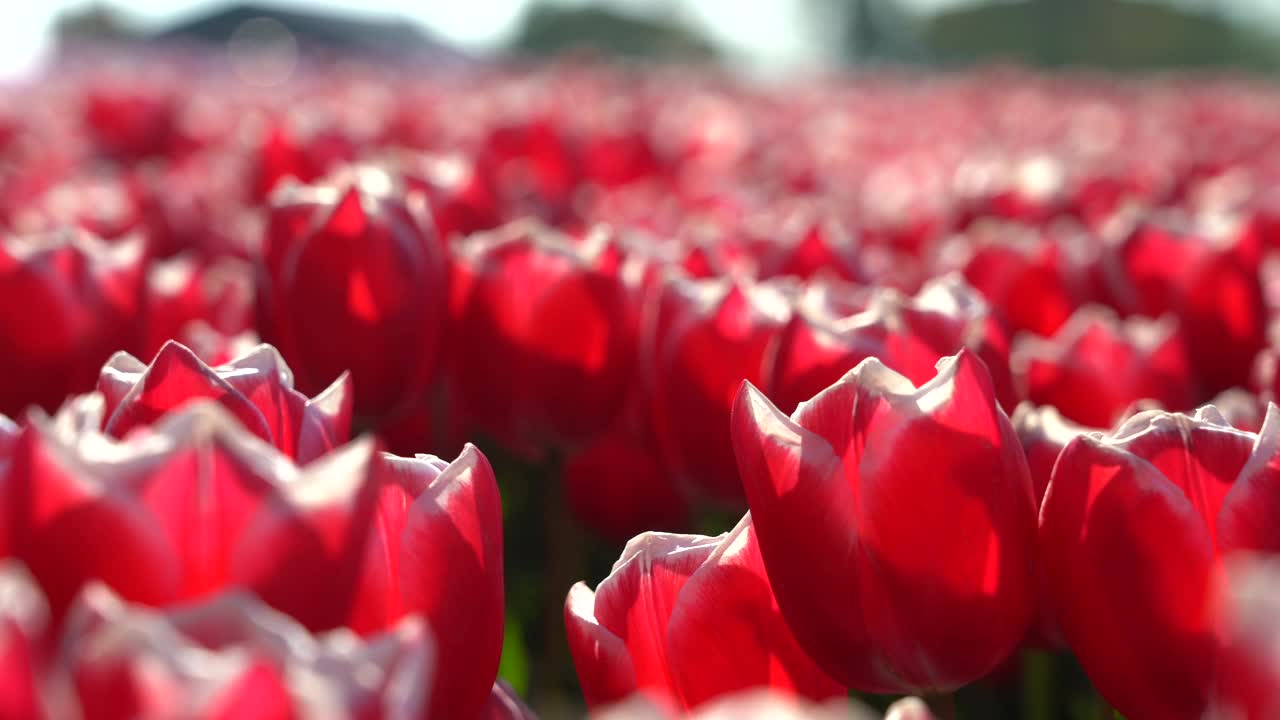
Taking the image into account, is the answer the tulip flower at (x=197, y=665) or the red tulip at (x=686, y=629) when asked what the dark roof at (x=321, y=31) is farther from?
the tulip flower at (x=197, y=665)

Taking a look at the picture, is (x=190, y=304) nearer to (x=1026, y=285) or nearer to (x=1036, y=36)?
(x=1026, y=285)

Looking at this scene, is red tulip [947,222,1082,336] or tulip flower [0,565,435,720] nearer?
tulip flower [0,565,435,720]

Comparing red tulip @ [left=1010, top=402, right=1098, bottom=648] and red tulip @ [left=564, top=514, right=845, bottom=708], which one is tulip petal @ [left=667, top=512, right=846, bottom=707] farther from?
red tulip @ [left=1010, top=402, right=1098, bottom=648]

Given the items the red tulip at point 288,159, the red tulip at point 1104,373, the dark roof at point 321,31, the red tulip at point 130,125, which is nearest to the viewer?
the red tulip at point 1104,373

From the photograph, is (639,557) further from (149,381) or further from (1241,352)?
(1241,352)

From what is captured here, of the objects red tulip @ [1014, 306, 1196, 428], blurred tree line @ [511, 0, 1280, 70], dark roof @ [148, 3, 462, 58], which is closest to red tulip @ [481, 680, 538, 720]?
red tulip @ [1014, 306, 1196, 428]

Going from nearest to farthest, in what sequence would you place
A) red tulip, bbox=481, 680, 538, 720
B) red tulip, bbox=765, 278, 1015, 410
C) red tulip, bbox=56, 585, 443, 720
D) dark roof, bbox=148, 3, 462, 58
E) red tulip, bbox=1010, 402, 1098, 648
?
1. red tulip, bbox=56, 585, 443, 720
2. red tulip, bbox=481, 680, 538, 720
3. red tulip, bbox=1010, 402, 1098, 648
4. red tulip, bbox=765, 278, 1015, 410
5. dark roof, bbox=148, 3, 462, 58

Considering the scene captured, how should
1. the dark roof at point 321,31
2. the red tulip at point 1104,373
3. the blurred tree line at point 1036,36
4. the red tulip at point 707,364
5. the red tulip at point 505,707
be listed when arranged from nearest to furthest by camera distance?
the red tulip at point 505,707
the red tulip at point 707,364
the red tulip at point 1104,373
the dark roof at point 321,31
the blurred tree line at point 1036,36

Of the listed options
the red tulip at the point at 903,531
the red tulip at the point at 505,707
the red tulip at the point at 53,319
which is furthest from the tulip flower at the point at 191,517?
the red tulip at the point at 53,319
